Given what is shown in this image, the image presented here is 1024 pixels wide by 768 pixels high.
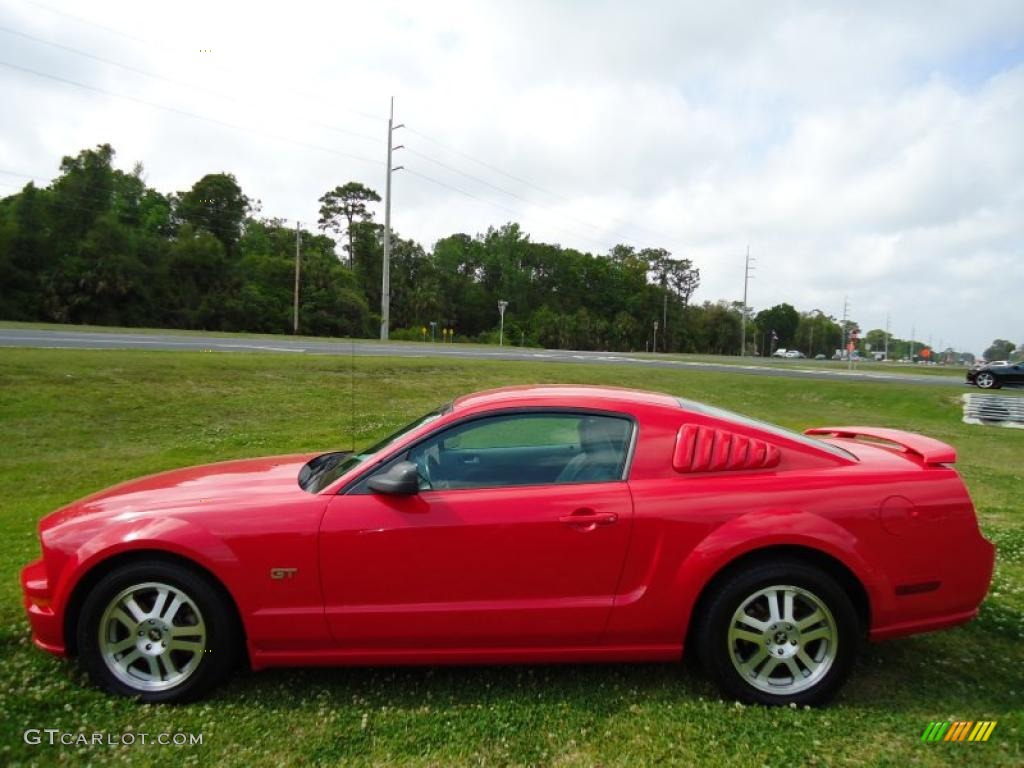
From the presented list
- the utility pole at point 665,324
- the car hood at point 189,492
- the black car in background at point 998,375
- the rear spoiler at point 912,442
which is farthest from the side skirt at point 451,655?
the utility pole at point 665,324

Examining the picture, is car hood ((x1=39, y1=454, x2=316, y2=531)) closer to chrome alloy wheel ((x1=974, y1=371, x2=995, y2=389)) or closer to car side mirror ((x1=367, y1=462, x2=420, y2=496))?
car side mirror ((x1=367, y1=462, x2=420, y2=496))

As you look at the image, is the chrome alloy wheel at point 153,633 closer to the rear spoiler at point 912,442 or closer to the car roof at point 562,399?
the car roof at point 562,399

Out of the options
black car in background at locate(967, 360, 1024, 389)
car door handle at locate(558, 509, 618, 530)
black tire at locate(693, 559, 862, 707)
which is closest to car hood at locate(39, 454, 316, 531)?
car door handle at locate(558, 509, 618, 530)

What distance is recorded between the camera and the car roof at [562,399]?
10.8 feet

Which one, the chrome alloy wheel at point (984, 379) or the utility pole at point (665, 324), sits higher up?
the utility pole at point (665, 324)

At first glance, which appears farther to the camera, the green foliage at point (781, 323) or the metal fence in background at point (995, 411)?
the green foliage at point (781, 323)

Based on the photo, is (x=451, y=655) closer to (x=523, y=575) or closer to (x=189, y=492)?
(x=523, y=575)

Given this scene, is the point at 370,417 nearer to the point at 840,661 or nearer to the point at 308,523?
the point at 308,523

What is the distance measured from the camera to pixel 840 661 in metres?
2.97

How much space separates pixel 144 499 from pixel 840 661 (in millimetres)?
3238

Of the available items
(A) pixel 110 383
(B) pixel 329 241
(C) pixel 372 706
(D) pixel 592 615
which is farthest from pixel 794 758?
(B) pixel 329 241

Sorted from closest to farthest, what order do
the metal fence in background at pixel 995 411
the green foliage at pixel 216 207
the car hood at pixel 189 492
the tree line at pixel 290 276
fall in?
the car hood at pixel 189 492 < the metal fence in background at pixel 995 411 < the tree line at pixel 290 276 < the green foliage at pixel 216 207

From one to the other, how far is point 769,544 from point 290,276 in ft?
204

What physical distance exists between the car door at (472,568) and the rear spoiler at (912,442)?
1595 millimetres
